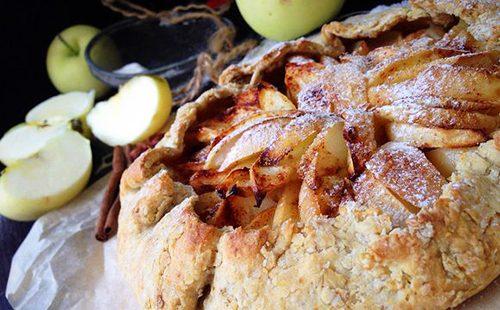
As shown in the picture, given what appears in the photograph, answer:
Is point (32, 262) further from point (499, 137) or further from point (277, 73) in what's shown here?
point (499, 137)

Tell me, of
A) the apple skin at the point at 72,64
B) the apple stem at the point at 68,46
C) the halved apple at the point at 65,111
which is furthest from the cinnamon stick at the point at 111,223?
the apple stem at the point at 68,46

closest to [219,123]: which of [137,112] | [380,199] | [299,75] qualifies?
[299,75]

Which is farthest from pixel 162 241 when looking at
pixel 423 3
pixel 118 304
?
Answer: pixel 423 3

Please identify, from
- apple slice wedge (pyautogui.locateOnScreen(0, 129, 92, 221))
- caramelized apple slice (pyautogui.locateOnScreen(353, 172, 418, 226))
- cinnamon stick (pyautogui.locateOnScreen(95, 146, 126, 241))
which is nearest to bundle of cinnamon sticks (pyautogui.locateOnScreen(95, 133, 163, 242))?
cinnamon stick (pyautogui.locateOnScreen(95, 146, 126, 241))

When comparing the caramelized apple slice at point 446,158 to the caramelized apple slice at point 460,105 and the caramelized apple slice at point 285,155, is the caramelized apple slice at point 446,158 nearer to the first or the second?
the caramelized apple slice at point 460,105

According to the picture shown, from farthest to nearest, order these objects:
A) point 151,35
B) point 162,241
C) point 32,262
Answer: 1. point 151,35
2. point 32,262
3. point 162,241
